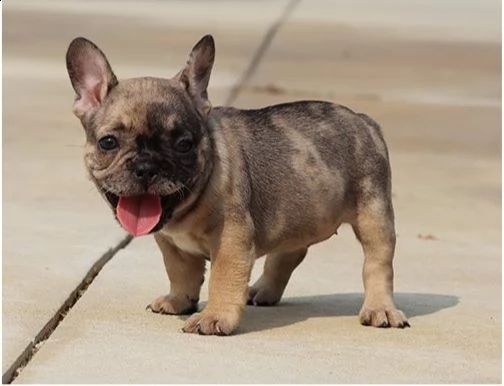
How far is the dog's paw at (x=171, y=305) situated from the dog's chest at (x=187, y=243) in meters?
0.28

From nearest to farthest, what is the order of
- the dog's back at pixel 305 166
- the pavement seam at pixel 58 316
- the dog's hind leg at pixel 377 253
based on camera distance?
the pavement seam at pixel 58 316, the dog's back at pixel 305 166, the dog's hind leg at pixel 377 253

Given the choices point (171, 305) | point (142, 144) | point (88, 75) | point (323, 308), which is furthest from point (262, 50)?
point (142, 144)

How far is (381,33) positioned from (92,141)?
18.4m

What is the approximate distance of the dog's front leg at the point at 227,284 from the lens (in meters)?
6.84

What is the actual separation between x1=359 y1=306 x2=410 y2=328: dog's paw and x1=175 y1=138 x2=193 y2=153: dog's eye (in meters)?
1.22

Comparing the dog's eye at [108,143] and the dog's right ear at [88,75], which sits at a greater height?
the dog's right ear at [88,75]

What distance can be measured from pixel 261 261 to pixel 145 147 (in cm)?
246

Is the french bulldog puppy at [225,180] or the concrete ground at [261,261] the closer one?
the concrete ground at [261,261]

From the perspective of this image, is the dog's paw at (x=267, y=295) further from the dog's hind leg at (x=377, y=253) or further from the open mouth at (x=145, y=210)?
the open mouth at (x=145, y=210)

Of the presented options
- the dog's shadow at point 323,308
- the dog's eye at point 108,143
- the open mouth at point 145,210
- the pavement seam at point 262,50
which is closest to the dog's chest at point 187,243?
the open mouth at point 145,210

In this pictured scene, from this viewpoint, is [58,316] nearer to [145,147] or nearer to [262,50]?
[145,147]

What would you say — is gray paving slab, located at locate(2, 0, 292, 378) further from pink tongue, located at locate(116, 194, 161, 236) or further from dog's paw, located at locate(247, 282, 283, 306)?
dog's paw, located at locate(247, 282, 283, 306)

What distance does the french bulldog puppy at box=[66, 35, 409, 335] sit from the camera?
22.1 ft

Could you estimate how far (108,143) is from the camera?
22.1 feet
